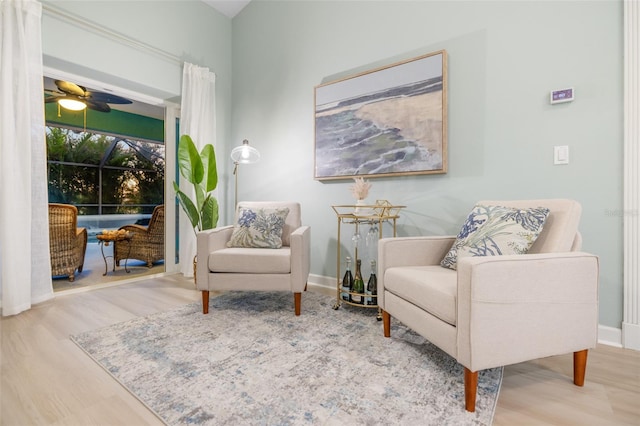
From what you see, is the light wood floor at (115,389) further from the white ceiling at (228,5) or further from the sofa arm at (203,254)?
the white ceiling at (228,5)

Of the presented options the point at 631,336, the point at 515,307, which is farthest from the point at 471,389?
the point at 631,336

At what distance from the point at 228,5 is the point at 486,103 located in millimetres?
3189

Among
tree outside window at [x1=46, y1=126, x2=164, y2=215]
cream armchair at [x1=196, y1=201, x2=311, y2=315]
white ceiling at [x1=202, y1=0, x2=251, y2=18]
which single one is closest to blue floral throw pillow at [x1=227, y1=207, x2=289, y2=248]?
cream armchair at [x1=196, y1=201, x2=311, y2=315]

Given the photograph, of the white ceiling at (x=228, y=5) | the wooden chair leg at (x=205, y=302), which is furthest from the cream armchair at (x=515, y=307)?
the white ceiling at (x=228, y=5)

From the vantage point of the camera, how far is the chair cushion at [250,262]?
2.16 metres

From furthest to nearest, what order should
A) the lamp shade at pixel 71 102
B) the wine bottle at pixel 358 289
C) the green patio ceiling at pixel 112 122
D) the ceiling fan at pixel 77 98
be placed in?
the green patio ceiling at pixel 112 122
the lamp shade at pixel 71 102
the ceiling fan at pixel 77 98
the wine bottle at pixel 358 289

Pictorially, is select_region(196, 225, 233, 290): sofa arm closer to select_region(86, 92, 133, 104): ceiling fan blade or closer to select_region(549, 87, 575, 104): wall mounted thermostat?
select_region(549, 87, 575, 104): wall mounted thermostat

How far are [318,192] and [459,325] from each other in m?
2.03

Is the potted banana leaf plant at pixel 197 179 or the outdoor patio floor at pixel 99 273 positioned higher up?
the potted banana leaf plant at pixel 197 179

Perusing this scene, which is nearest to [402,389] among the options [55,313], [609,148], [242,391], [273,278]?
[242,391]

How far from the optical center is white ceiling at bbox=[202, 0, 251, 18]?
11.7ft

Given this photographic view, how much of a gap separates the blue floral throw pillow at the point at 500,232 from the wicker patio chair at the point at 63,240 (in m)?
3.56

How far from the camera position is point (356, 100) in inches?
107

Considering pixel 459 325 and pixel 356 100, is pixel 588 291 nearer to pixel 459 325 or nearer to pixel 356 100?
pixel 459 325
